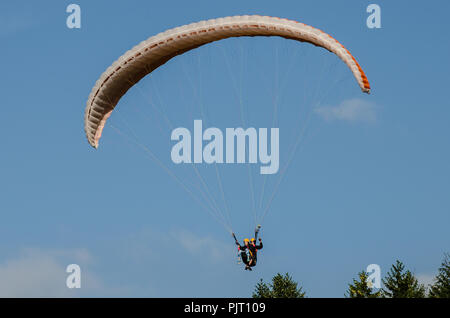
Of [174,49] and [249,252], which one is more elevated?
[174,49]

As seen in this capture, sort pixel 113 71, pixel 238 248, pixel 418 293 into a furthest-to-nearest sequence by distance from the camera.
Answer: pixel 418 293
pixel 113 71
pixel 238 248

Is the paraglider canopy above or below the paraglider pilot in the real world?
above

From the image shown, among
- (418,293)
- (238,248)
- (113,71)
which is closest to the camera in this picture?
(238,248)

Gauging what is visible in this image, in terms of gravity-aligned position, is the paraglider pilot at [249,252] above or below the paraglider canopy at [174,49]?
below

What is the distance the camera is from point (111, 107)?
40.5 m
